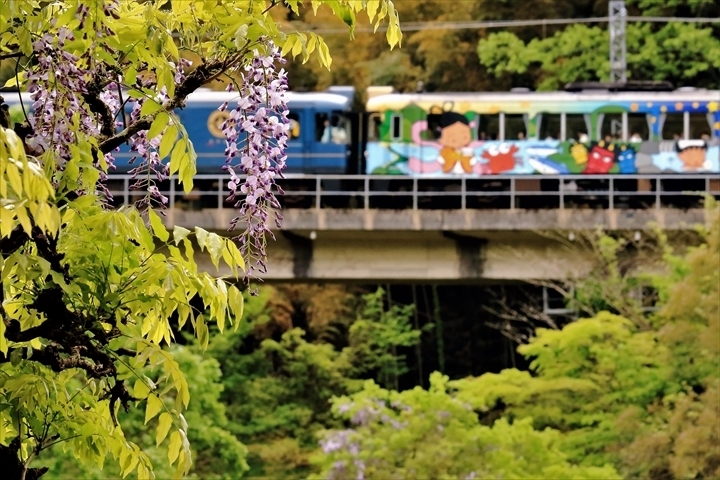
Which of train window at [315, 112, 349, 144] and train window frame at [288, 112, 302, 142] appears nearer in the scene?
train window frame at [288, 112, 302, 142]

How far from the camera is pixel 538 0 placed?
130 ft

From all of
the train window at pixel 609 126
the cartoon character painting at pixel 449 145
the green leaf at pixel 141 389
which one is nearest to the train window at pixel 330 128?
the cartoon character painting at pixel 449 145

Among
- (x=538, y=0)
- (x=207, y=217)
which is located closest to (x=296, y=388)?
(x=207, y=217)

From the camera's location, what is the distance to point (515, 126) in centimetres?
2841

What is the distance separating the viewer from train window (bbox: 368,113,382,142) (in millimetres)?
29188

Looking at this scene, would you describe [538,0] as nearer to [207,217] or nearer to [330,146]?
[330,146]

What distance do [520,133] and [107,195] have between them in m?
23.7

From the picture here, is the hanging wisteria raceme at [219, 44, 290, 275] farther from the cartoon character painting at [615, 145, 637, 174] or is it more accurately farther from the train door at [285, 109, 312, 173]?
the train door at [285, 109, 312, 173]

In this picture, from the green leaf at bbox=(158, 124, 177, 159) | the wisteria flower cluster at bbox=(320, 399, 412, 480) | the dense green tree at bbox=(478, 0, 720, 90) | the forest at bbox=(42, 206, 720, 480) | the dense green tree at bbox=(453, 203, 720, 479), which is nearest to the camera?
the green leaf at bbox=(158, 124, 177, 159)

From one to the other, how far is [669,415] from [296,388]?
43.7ft

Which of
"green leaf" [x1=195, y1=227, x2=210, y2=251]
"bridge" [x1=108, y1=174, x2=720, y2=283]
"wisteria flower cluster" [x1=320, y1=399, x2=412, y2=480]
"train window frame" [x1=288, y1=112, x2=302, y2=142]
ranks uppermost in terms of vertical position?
"green leaf" [x1=195, y1=227, x2=210, y2=251]

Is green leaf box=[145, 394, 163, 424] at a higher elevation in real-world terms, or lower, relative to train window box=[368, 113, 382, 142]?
higher

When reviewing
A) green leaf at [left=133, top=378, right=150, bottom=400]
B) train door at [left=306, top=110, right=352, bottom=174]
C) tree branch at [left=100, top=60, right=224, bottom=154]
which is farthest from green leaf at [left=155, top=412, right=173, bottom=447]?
train door at [left=306, top=110, right=352, bottom=174]

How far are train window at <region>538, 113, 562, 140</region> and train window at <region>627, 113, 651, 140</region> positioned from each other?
145 cm
